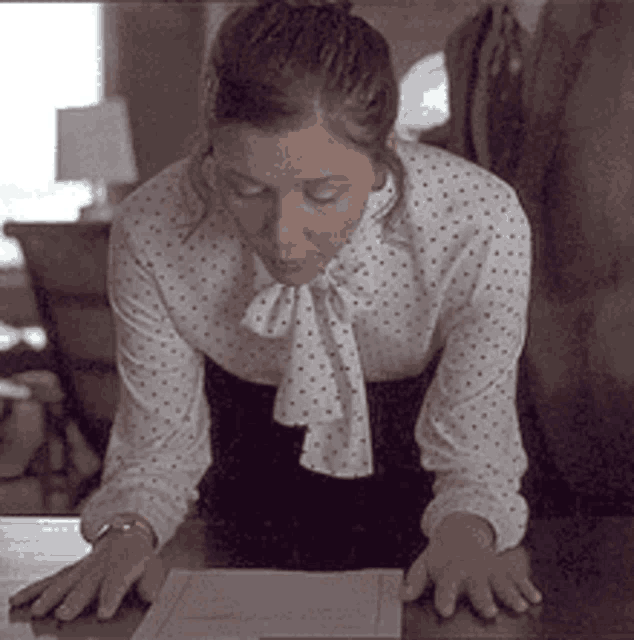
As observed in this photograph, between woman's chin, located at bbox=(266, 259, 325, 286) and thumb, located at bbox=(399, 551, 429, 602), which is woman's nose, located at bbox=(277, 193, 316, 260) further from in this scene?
thumb, located at bbox=(399, 551, 429, 602)

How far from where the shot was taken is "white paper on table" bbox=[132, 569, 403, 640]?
717 millimetres

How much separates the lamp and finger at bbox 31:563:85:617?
122 inches

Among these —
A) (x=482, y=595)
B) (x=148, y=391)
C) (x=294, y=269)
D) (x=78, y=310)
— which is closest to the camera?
(x=482, y=595)

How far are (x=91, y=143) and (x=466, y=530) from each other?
3.34 m

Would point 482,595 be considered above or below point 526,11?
below

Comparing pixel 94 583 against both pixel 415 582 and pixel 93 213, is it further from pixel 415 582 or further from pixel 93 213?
pixel 93 213

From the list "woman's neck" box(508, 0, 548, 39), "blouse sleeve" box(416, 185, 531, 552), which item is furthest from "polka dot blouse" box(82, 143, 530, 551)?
"woman's neck" box(508, 0, 548, 39)

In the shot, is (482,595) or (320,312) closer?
(482,595)

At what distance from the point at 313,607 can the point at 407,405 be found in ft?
1.67

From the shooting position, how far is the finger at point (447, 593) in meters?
0.75

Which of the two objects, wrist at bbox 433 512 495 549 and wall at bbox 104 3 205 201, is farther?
wall at bbox 104 3 205 201

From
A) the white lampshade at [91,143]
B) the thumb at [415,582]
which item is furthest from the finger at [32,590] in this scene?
the white lampshade at [91,143]

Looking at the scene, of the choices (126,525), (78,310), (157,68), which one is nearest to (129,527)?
(126,525)

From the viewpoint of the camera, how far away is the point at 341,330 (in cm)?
106
